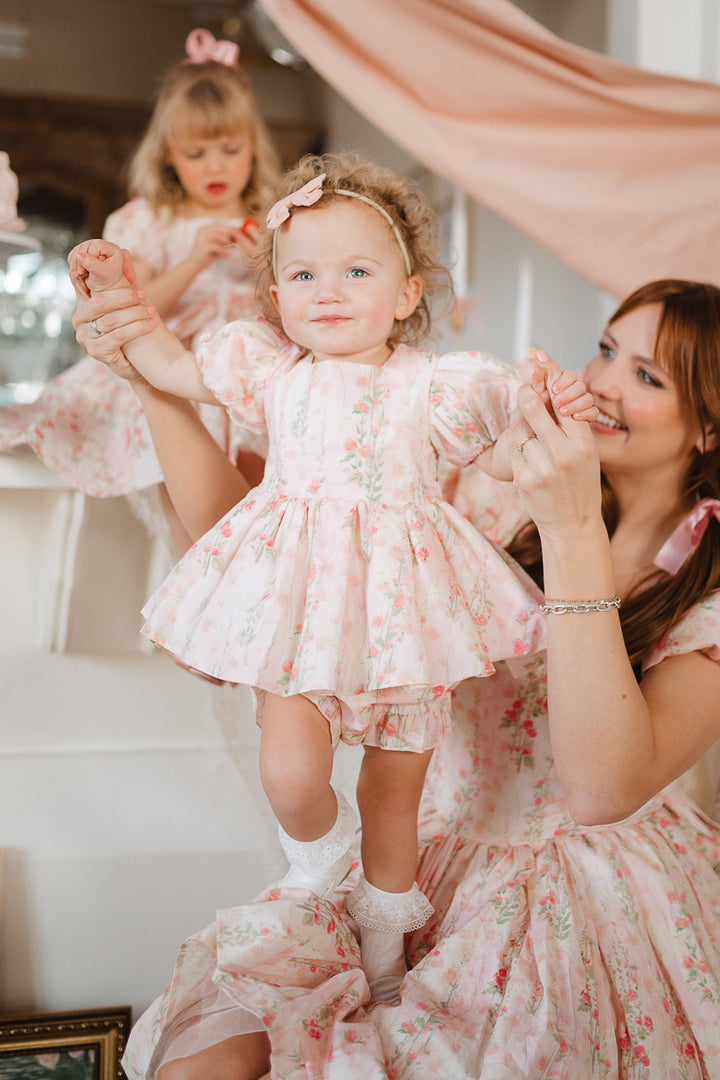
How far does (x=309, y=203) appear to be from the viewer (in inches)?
44.3

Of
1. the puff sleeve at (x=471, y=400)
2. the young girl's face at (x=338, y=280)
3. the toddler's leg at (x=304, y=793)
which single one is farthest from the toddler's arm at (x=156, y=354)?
the toddler's leg at (x=304, y=793)

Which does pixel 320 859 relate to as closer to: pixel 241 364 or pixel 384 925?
pixel 384 925

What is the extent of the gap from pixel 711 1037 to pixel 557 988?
196 mm

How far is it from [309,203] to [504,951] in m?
0.84

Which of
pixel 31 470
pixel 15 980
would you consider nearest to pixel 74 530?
pixel 31 470

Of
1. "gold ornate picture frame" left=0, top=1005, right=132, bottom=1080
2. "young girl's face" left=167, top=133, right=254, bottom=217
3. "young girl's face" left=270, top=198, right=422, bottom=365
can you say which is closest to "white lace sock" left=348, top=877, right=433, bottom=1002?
"gold ornate picture frame" left=0, top=1005, right=132, bottom=1080

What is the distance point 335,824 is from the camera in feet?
3.46

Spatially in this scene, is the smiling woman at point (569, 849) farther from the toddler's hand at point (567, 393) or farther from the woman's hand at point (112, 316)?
the woman's hand at point (112, 316)

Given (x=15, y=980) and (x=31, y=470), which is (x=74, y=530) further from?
(x=15, y=980)

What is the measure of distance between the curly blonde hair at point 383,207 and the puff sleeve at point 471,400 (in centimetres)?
13

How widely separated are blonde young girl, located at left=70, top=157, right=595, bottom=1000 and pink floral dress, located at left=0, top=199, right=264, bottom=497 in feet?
1.43

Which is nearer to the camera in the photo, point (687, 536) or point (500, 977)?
point (500, 977)

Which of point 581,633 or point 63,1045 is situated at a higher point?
point 581,633

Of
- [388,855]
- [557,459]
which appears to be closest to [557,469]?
[557,459]
